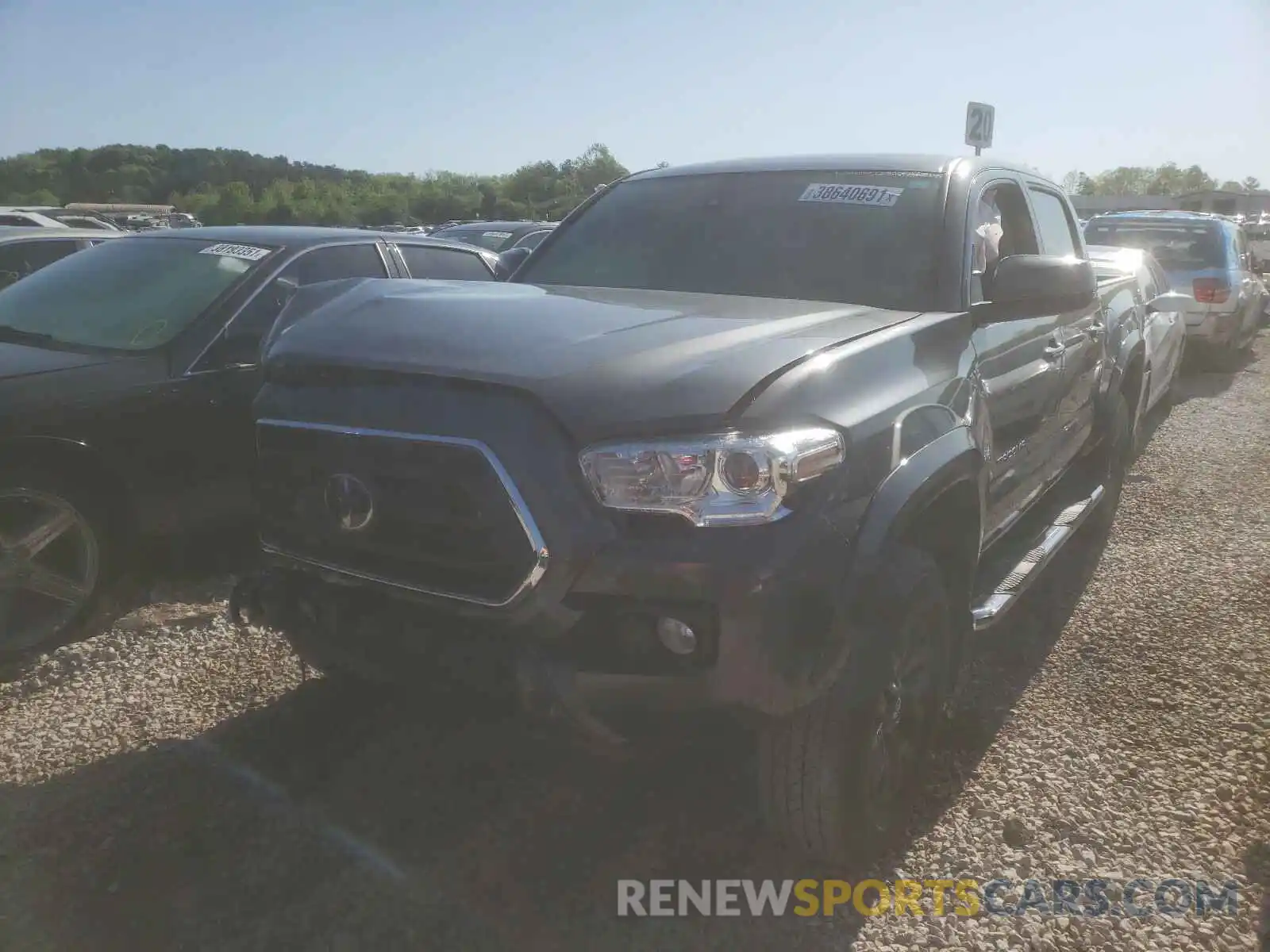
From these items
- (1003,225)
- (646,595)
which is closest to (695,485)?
(646,595)

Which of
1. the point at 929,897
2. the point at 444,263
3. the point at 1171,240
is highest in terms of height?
the point at 444,263

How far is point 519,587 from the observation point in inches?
83.1

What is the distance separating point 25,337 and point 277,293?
1.04 metres

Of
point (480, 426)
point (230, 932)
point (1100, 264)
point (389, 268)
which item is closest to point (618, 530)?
point (480, 426)

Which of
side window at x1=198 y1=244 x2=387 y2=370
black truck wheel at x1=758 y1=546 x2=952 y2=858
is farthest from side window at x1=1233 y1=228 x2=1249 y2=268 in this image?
black truck wheel at x1=758 y1=546 x2=952 y2=858

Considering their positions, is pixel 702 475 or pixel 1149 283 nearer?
pixel 702 475

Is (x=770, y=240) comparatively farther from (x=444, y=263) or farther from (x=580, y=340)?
(x=444, y=263)

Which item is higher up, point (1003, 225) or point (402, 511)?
point (1003, 225)

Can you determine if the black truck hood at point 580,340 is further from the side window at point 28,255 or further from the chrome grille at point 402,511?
the side window at point 28,255

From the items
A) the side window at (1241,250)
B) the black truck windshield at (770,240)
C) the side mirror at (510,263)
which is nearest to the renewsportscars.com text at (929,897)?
the black truck windshield at (770,240)

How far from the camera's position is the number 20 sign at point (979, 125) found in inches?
408

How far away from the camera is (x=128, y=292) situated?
4.51m

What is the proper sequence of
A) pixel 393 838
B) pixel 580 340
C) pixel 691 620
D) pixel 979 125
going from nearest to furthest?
pixel 691 620 < pixel 580 340 < pixel 393 838 < pixel 979 125

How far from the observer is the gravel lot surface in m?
2.40
